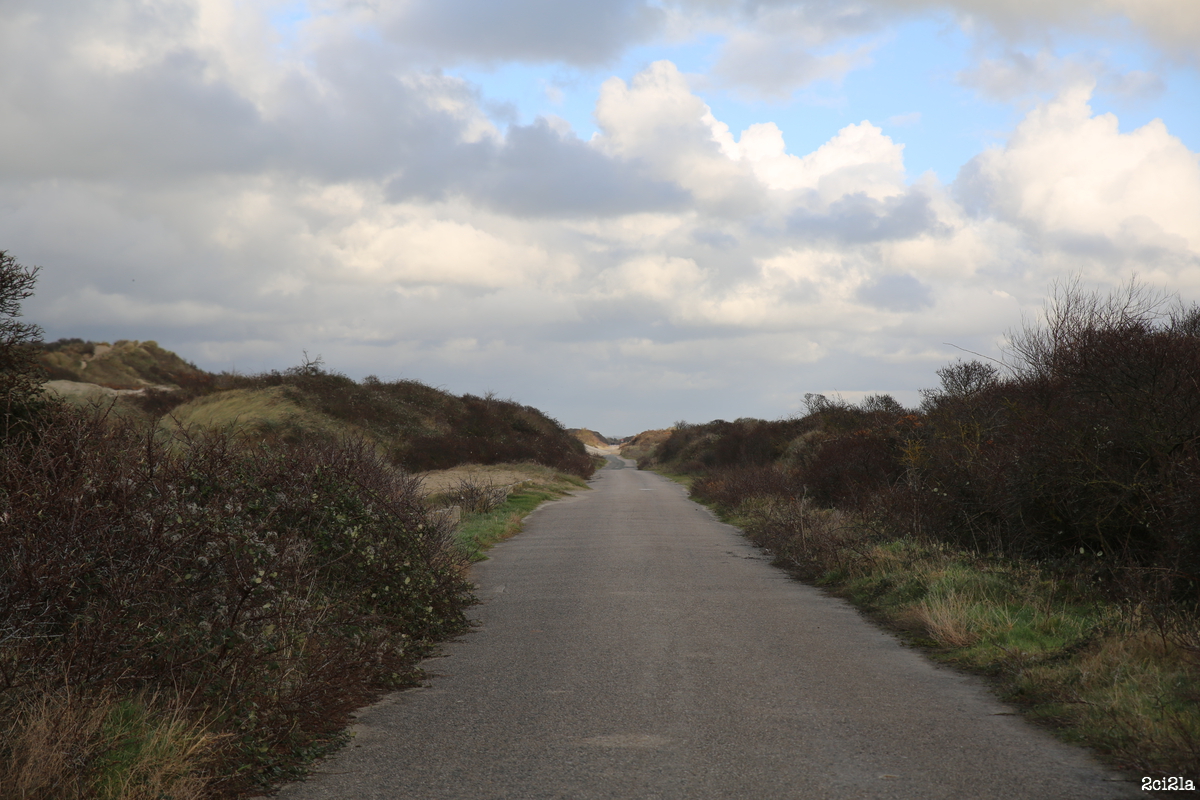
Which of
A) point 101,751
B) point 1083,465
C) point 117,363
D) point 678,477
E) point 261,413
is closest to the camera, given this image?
point 101,751

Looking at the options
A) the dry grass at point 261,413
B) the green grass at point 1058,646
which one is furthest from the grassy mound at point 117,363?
the green grass at point 1058,646

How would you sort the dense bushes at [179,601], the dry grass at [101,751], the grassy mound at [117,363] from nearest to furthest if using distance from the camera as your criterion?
the dry grass at [101,751] → the dense bushes at [179,601] → the grassy mound at [117,363]

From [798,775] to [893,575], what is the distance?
6.56m

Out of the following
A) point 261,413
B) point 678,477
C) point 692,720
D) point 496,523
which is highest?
point 261,413

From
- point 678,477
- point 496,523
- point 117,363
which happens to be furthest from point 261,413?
point 117,363

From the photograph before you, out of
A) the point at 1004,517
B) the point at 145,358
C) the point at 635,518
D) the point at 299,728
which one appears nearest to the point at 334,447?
the point at 299,728

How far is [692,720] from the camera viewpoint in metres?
5.59

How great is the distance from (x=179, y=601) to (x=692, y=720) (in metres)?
3.29

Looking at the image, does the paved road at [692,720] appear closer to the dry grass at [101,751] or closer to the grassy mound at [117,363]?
the dry grass at [101,751]

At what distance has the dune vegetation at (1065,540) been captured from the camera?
5.71m

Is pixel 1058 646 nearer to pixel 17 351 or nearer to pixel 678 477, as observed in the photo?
pixel 17 351

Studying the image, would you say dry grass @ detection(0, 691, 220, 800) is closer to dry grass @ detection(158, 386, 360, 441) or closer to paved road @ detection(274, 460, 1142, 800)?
paved road @ detection(274, 460, 1142, 800)

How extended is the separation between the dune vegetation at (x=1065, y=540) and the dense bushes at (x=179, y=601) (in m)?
4.79

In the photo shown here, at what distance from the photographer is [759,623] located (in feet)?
29.7
